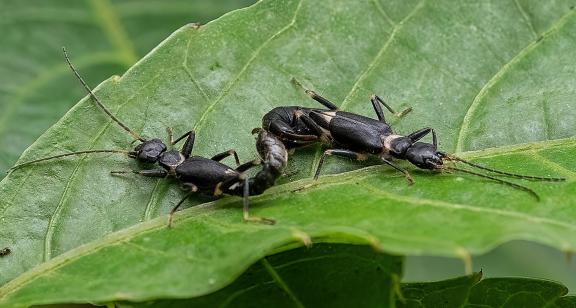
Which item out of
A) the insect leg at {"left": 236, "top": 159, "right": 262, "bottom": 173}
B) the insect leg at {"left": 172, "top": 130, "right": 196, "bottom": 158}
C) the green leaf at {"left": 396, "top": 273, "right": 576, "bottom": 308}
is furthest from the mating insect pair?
the green leaf at {"left": 396, "top": 273, "right": 576, "bottom": 308}

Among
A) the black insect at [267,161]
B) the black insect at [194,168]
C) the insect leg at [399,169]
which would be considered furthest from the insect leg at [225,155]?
the insect leg at [399,169]

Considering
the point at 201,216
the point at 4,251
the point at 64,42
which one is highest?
the point at 64,42

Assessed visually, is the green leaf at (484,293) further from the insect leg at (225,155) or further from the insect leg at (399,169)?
the insect leg at (225,155)

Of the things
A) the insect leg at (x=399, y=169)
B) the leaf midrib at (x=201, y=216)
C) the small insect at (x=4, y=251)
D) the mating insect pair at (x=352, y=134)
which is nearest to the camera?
the leaf midrib at (x=201, y=216)

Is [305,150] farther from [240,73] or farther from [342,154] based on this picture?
[240,73]

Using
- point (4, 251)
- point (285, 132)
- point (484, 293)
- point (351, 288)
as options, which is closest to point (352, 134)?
point (285, 132)

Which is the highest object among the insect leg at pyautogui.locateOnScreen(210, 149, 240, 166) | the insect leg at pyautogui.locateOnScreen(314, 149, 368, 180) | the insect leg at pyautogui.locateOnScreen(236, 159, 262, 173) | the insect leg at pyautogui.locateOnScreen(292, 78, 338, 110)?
the insect leg at pyautogui.locateOnScreen(292, 78, 338, 110)

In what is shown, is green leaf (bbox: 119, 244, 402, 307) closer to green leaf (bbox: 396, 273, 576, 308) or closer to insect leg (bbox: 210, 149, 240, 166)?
green leaf (bbox: 396, 273, 576, 308)
